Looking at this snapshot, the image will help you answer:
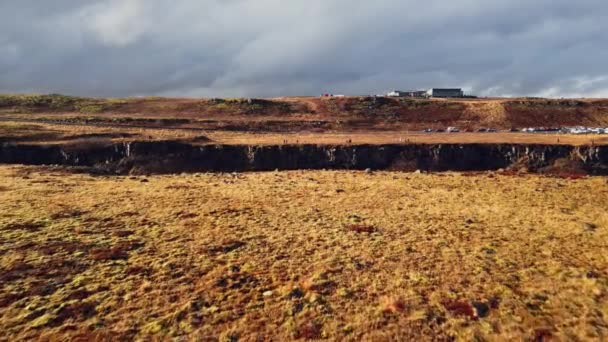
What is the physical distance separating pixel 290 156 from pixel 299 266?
35.3 metres

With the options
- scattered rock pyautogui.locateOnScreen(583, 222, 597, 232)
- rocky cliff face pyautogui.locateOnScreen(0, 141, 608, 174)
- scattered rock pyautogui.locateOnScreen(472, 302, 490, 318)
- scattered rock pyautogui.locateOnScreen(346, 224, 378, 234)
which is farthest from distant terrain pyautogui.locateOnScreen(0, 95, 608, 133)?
scattered rock pyautogui.locateOnScreen(472, 302, 490, 318)

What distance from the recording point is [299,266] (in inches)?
651

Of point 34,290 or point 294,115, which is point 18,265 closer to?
point 34,290

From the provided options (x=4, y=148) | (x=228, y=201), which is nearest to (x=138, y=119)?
(x=4, y=148)

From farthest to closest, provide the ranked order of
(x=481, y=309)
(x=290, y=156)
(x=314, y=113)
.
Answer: (x=314, y=113)
(x=290, y=156)
(x=481, y=309)

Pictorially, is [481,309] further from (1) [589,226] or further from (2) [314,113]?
(2) [314,113]

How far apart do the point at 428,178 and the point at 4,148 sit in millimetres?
51191

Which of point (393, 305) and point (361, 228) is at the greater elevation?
point (361, 228)


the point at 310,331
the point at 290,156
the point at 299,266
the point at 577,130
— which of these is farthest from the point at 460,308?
the point at 577,130

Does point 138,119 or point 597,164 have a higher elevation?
point 138,119

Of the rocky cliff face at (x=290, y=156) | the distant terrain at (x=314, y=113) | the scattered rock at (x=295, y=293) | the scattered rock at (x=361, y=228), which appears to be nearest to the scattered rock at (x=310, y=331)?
the scattered rock at (x=295, y=293)

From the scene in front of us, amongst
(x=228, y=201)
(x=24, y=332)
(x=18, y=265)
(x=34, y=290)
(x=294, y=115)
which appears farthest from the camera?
(x=294, y=115)

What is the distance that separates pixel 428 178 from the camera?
38438 mm

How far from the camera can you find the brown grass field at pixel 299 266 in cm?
1218
